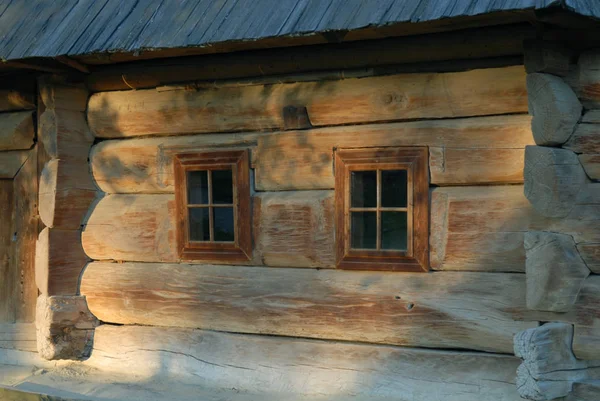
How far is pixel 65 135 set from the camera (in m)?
7.07

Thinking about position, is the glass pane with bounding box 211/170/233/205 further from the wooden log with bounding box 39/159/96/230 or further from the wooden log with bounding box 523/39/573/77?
the wooden log with bounding box 523/39/573/77

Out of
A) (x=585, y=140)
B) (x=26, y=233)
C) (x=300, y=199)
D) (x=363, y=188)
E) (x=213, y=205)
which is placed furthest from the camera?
(x=26, y=233)

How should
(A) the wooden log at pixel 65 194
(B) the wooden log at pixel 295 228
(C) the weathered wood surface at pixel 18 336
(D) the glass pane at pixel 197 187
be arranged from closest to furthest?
(B) the wooden log at pixel 295 228, (D) the glass pane at pixel 197 187, (A) the wooden log at pixel 65 194, (C) the weathered wood surface at pixel 18 336

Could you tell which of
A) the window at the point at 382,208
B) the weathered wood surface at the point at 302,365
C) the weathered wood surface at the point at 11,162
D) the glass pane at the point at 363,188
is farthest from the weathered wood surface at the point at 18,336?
the glass pane at the point at 363,188

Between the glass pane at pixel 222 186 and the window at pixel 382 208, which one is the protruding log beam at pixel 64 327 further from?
the window at pixel 382 208

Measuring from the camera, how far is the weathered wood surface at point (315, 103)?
18.2ft

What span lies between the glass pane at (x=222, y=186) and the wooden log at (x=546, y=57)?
243cm

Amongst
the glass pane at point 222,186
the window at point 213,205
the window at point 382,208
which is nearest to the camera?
the window at point 382,208

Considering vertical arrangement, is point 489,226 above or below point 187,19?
below

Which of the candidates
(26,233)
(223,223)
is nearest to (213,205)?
(223,223)

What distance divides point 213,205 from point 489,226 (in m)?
2.17

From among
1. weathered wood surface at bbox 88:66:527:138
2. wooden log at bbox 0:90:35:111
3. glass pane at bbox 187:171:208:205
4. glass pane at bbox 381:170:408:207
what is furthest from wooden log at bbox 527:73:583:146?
wooden log at bbox 0:90:35:111

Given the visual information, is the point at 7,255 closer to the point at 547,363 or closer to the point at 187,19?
the point at 187,19

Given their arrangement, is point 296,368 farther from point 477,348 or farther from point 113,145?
point 113,145
